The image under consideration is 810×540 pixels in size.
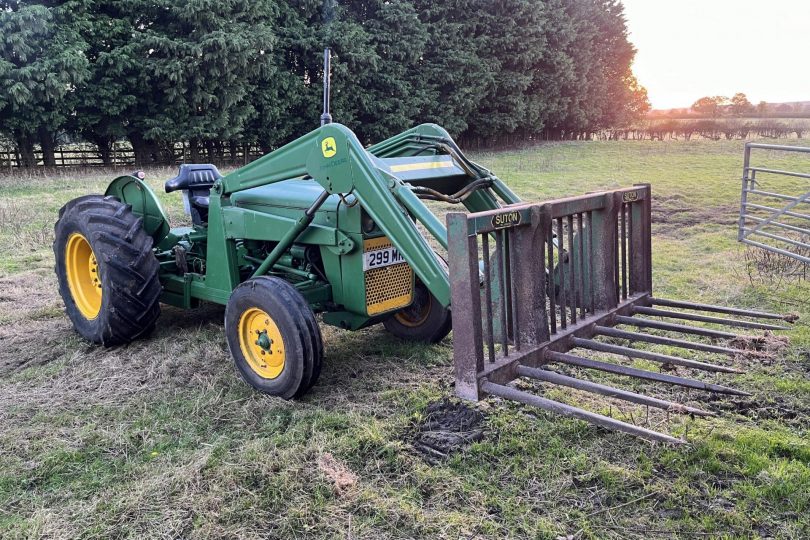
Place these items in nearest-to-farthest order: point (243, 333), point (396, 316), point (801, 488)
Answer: point (801, 488)
point (243, 333)
point (396, 316)

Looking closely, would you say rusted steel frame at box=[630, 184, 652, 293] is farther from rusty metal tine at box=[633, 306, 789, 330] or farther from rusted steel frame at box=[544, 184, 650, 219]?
rusty metal tine at box=[633, 306, 789, 330]

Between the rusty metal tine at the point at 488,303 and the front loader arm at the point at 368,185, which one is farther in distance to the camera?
the front loader arm at the point at 368,185

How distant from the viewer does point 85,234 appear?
498 centimetres

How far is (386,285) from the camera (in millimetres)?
4504

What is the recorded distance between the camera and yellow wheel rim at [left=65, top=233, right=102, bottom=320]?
5.41m

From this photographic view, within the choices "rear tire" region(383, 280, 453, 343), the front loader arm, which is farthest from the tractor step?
"rear tire" region(383, 280, 453, 343)

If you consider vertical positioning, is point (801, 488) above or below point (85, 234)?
below

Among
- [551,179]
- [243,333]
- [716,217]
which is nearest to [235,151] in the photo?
[551,179]

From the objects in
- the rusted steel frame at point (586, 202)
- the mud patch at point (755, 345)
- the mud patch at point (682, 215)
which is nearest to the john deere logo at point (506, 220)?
the rusted steel frame at point (586, 202)

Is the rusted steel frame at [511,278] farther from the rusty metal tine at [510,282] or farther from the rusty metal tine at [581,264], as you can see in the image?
the rusty metal tine at [581,264]

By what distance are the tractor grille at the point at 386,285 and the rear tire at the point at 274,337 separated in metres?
0.57

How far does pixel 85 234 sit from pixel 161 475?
254cm

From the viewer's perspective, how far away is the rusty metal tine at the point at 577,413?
2516 millimetres

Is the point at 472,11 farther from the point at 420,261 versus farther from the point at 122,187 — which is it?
the point at 420,261
